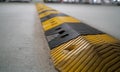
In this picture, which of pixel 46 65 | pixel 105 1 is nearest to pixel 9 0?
pixel 105 1

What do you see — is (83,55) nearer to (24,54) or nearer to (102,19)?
(24,54)

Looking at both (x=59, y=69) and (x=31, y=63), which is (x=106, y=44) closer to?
(x=59, y=69)

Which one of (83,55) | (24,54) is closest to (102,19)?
(24,54)

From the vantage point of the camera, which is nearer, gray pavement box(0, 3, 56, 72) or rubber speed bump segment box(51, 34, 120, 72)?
rubber speed bump segment box(51, 34, 120, 72)

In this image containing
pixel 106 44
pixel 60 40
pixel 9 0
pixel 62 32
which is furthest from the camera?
pixel 9 0

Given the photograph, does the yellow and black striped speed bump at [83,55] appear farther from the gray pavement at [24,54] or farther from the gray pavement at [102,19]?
the gray pavement at [102,19]

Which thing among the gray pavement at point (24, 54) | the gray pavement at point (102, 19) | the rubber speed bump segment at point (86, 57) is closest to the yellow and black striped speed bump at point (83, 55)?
the rubber speed bump segment at point (86, 57)

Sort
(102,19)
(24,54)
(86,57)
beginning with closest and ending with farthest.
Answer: (86,57), (24,54), (102,19)

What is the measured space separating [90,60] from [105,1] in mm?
16368

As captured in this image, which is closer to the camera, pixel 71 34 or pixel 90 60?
pixel 90 60

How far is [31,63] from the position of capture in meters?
2.25

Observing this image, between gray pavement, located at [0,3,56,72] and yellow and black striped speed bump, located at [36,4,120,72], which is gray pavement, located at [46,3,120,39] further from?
gray pavement, located at [0,3,56,72]

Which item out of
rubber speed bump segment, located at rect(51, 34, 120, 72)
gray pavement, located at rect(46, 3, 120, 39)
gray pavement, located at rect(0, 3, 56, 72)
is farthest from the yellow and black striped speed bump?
gray pavement, located at rect(46, 3, 120, 39)

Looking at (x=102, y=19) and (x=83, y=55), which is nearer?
(x=83, y=55)
